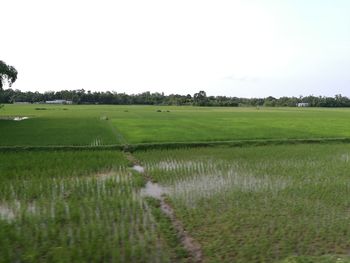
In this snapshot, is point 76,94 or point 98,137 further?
point 76,94

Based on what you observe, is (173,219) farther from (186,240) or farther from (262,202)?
(262,202)

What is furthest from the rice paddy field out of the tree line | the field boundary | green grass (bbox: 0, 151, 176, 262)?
the tree line

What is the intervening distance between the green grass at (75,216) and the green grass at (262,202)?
806 millimetres

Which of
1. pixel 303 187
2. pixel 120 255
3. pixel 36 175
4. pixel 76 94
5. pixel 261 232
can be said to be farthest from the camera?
pixel 76 94

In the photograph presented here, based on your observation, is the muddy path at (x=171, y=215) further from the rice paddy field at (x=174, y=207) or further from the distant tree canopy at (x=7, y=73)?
the distant tree canopy at (x=7, y=73)

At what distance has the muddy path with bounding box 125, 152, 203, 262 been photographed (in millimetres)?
5312

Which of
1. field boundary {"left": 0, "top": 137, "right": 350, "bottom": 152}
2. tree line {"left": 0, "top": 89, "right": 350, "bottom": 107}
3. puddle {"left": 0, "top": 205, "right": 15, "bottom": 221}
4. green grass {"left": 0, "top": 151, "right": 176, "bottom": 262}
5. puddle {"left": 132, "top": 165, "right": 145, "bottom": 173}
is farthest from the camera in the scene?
tree line {"left": 0, "top": 89, "right": 350, "bottom": 107}

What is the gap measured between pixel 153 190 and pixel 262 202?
8.59 feet

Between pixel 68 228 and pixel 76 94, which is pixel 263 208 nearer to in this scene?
pixel 68 228

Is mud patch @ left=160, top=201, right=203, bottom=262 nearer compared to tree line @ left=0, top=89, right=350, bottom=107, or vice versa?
mud patch @ left=160, top=201, right=203, bottom=262

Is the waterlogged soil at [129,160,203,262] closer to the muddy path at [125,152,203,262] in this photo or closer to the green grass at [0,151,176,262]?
the muddy path at [125,152,203,262]

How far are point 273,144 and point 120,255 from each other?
43.5 feet

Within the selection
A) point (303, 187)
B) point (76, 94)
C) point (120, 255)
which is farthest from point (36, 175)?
point (76, 94)

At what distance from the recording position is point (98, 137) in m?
19.1
